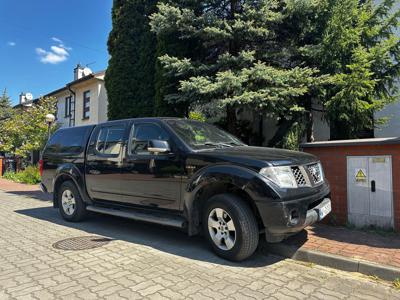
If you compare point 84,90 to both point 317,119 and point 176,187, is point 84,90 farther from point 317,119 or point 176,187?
point 176,187

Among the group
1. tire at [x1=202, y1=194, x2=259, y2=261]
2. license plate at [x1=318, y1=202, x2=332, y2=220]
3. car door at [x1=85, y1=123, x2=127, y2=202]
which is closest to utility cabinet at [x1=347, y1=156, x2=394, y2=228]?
license plate at [x1=318, y1=202, x2=332, y2=220]

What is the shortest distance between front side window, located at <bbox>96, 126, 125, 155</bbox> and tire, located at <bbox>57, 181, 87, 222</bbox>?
45.4 inches

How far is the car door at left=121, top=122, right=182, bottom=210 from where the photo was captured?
5133 mm

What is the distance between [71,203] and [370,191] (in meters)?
5.67

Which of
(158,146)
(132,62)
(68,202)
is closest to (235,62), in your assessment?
(158,146)

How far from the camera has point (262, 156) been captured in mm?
4488

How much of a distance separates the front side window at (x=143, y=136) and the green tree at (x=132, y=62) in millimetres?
5244

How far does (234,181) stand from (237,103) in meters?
3.27

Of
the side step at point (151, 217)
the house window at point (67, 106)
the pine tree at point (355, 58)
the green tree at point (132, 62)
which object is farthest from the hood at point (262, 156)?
the house window at point (67, 106)

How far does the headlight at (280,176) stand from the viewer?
4.22 metres

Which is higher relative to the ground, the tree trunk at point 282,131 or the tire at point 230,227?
the tree trunk at point 282,131

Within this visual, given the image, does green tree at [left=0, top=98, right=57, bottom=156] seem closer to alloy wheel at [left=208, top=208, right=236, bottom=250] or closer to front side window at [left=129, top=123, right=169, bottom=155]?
front side window at [left=129, top=123, right=169, bottom=155]

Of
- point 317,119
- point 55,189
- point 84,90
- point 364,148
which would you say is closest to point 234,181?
point 364,148

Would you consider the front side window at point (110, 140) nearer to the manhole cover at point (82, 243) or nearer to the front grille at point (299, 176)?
the manhole cover at point (82, 243)
